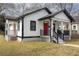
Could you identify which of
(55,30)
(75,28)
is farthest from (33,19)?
(75,28)

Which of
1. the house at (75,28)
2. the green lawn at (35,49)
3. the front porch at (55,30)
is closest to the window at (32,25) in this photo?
the front porch at (55,30)

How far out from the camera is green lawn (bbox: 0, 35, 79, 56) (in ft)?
113

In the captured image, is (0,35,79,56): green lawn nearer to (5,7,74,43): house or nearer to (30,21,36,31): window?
(5,7,74,43): house

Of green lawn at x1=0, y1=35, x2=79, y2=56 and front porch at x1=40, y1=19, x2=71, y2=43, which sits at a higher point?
front porch at x1=40, y1=19, x2=71, y2=43

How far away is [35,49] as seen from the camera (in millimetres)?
34469

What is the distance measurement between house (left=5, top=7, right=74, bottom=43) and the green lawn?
0.43 ft

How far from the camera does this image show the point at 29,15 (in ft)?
113

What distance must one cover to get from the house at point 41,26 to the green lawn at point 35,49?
131 millimetres

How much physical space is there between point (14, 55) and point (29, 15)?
→ 2.45 ft

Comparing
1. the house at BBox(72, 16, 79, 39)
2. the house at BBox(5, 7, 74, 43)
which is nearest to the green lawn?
the house at BBox(5, 7, 74, 43)

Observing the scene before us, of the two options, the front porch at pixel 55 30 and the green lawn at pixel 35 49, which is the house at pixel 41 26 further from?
the green lawn at pixel 35 49

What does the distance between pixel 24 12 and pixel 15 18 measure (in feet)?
0.61

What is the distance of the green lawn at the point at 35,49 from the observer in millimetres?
34438

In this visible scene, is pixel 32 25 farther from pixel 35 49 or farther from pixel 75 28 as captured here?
pixel 75 28
